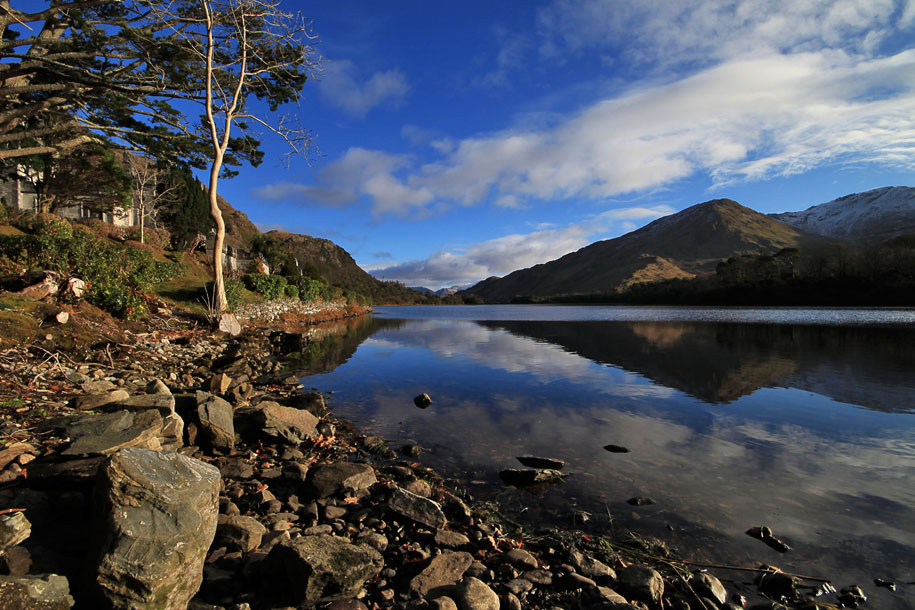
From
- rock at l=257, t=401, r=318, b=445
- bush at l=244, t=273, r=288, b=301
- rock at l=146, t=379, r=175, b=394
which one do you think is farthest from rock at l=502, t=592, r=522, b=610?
bush at l=244, t=273, r=288, b=301

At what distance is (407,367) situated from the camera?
18344 mm

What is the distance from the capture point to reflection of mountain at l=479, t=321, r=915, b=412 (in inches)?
520

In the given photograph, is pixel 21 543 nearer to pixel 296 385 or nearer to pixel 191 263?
pixel 296 385

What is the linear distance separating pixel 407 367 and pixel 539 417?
922 centimetres

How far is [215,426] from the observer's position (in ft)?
21.4

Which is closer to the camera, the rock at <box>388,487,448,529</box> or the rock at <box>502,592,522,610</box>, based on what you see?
the rock at <box>502,592,522,610</box>

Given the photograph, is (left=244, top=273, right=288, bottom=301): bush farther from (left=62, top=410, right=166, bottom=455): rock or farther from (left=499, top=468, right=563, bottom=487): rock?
(left=499, top=468, right=563, bottom=487): rock

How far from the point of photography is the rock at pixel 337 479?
5.51 meters

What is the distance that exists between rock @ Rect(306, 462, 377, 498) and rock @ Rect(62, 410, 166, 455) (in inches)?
79.1

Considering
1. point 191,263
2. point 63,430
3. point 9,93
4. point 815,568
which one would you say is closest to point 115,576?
point 63,430

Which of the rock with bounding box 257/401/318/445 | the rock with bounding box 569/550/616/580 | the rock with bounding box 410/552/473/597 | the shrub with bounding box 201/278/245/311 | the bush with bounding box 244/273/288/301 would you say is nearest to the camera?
the rock with bounding box 410/552/473/597

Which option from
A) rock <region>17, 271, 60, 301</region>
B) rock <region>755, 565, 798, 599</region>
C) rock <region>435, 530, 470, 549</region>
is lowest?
rock <region>755, 565, 798, 599</region>

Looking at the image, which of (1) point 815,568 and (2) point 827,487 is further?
(2) point 827,487

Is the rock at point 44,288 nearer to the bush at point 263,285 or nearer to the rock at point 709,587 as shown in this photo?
the rock at point 709,587
